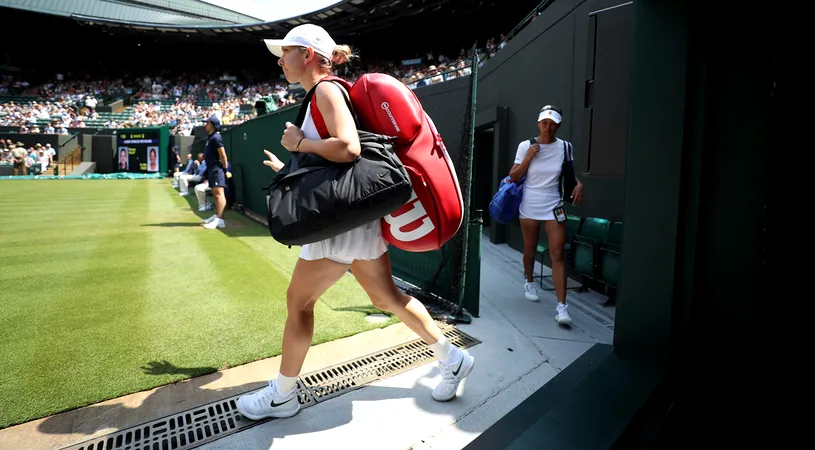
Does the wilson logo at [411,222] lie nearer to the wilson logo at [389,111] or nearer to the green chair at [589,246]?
the wilson logo at [389,111]

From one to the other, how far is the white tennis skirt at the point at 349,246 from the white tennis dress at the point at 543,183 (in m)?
2.21

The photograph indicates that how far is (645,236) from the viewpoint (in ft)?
5.88

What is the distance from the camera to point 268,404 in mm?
2123

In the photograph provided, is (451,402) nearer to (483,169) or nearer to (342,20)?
(483,169)

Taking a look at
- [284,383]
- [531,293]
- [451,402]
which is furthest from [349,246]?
[531,293]

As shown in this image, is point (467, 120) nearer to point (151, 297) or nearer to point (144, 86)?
point (151, 297)

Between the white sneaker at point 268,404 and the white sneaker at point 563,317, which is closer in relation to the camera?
the white sneaker at point 268,404

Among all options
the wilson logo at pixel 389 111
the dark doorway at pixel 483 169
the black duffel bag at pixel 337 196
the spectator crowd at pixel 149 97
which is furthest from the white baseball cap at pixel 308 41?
the spectator crowd at pixel 149 97

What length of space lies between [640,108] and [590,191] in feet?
11.4

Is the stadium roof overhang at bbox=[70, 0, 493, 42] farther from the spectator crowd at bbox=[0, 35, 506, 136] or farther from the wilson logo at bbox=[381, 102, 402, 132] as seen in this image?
the wilson logo at bbox=[381, 102, 402, 132]

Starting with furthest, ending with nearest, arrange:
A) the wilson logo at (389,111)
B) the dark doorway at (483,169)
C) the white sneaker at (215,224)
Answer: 1. the dark doorway at (483,169)
2. the white sneaker at (215,224)
3. the wilson logo at (389,111)

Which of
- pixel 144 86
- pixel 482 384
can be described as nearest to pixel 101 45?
pixel 144 86

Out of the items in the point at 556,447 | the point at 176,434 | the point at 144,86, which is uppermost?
the point at 144,86

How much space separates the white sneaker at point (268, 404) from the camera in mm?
2121
